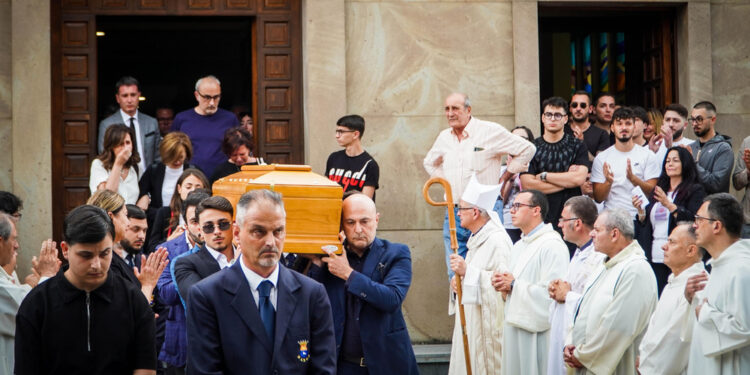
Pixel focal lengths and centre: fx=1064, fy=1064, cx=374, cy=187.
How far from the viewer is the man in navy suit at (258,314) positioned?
4.99 metres

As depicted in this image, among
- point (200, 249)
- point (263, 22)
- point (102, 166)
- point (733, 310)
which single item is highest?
point (263, 22)

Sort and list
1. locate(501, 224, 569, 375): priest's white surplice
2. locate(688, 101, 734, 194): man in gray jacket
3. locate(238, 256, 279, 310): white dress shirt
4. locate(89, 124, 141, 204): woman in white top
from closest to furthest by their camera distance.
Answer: locate(238, 256, 279, 310): white dress shirt
locate(501, 224, 569, 375): priest's white surplice
locate(89, 124, 141, 204): woman in white top
locate(688, 101, 734, 194): man in gray jacket

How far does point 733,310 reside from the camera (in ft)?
22.8

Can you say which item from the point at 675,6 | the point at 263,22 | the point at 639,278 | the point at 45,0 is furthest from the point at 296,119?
the point at 639,278

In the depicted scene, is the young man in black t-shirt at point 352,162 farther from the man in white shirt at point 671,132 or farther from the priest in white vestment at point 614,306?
the priest in white vestment at point 614,306

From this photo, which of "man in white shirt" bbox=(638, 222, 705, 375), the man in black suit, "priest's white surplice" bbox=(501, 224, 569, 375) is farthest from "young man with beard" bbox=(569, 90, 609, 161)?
the man in black suit

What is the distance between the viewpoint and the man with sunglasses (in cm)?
1142

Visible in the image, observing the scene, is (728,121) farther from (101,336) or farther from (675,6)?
(101,336)

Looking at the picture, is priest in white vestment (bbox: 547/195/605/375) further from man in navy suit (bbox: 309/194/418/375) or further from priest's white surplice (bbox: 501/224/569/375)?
man in navy suit (bbox: 309/194/418/375)

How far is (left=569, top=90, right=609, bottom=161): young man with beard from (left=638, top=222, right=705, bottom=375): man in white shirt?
4.27 meters

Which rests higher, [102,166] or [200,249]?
[102,166]

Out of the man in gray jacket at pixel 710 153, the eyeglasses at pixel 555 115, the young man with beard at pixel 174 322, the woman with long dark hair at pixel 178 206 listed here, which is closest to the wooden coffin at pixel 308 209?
the young man with beard at pixel 174 322

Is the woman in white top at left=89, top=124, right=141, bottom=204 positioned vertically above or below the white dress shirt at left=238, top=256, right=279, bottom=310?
above

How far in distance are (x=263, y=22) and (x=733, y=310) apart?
293 inches
